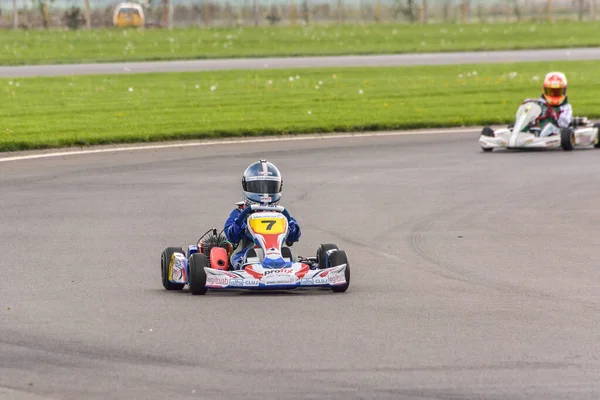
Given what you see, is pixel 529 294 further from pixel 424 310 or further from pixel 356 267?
pixel 356 267

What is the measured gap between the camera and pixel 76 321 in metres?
8.15

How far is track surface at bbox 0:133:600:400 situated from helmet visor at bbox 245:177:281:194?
0.89 meters

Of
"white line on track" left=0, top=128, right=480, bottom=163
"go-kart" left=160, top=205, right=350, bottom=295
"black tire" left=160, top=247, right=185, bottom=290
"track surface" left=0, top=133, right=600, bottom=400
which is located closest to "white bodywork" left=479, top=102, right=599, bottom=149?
"white line on track" left=0, top=128, right=480, bottom=163

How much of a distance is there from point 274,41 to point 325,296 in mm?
37456

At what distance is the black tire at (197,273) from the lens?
9.05 meters

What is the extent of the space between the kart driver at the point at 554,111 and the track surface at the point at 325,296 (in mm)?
3368

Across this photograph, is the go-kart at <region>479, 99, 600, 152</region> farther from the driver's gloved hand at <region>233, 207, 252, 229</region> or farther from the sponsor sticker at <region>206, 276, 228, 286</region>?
the sponsor sticker at <region>206, 276, 228, 286</region>

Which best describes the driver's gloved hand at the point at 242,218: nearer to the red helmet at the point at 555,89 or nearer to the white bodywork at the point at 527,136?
the white bodywork at the point at 527,136

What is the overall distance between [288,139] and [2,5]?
43969mm

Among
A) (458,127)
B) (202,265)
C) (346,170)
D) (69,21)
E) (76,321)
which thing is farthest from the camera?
(69,21)

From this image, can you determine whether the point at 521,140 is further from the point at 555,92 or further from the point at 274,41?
the point at 274,41

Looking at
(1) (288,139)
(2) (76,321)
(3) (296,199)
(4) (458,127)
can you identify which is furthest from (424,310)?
(4) (458,127)

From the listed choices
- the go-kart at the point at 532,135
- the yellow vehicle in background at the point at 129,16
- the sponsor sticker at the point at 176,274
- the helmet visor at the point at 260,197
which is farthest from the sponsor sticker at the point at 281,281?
the yellow vehicle in background at the point at 129,16

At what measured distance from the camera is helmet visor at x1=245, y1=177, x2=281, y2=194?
380 inches
